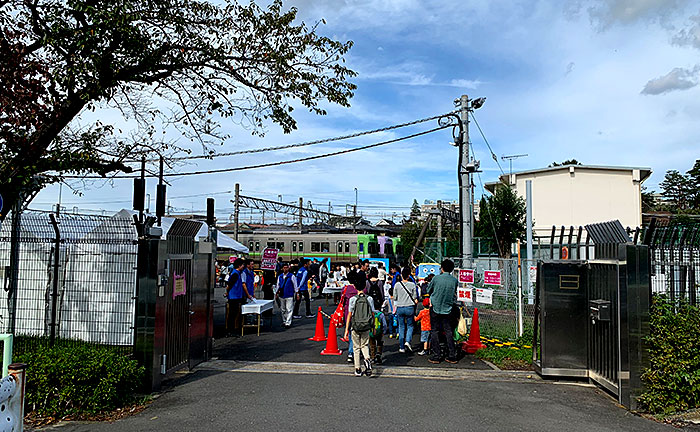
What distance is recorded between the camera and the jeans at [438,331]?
9595 millimetres

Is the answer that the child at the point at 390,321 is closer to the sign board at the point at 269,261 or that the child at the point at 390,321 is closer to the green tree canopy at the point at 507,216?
the sign board at the point at 269,261

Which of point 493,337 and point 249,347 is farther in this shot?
point 493,337

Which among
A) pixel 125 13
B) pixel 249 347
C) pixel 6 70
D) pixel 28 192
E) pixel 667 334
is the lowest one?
pixel 249 347

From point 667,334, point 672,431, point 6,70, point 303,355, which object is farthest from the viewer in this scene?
point 303,355

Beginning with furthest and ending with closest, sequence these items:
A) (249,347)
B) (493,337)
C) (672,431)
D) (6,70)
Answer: (493,337) < (249,347) < (6,70) < (672,431)

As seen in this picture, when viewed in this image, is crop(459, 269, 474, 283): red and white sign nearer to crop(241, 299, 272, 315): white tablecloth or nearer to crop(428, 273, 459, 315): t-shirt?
crop(428, 273, 459, 315): t-shirt

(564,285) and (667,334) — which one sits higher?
(564,285)

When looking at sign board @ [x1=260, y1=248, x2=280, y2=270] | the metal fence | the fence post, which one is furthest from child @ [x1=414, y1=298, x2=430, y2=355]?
sign board @ [x1=260, y1=248, x2=280, y2=270]

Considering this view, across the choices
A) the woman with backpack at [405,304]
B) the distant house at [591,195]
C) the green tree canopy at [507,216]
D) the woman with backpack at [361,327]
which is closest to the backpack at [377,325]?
the woman with backpack at [361,327]

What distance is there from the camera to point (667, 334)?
22.0 feet

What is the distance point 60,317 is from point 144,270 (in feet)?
5.47

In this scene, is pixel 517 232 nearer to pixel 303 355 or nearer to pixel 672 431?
pixel 303 355

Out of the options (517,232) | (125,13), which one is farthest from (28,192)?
(517,232)

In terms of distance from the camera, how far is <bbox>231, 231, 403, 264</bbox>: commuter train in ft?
111
